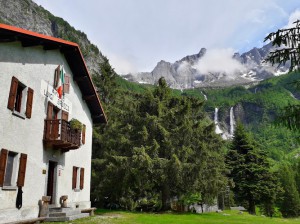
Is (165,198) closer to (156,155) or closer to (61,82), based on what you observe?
(156,155)

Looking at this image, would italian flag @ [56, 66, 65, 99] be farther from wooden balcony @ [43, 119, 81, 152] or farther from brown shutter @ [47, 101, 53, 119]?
wooden balcony @ [43, 119, 81, 152]

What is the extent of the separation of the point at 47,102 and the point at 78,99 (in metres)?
5.44

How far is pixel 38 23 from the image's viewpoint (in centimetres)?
12488

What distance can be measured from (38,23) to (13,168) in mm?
124631

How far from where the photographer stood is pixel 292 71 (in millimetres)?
10680

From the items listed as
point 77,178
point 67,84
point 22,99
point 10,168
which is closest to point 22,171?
point 10,168

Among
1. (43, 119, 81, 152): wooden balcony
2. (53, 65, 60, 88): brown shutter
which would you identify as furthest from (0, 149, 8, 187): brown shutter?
(53, 65, 60, 88): brown shutter

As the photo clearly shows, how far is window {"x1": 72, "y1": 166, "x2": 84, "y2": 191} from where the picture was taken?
20.4m

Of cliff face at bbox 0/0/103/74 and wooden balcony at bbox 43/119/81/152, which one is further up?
cliff face at bbox 0/0/103/74

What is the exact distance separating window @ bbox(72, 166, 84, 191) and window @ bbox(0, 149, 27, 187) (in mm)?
7022

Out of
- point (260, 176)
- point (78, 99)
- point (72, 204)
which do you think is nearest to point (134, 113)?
point (78, 99)

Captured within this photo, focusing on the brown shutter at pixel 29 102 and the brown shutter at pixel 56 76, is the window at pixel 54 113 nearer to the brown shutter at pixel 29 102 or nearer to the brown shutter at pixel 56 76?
the brown shutter at pixel 56 76

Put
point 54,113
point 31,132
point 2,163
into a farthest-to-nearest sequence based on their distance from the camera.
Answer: point 54,113 < point 31,132 < point 2,163

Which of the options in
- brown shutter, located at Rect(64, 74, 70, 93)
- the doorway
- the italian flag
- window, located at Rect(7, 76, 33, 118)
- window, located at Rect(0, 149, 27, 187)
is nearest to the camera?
window, located at Rect(0, 149, 27, 187)
